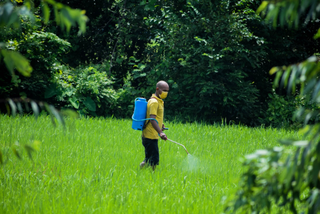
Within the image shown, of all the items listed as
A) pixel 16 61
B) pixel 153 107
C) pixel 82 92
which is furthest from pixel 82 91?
pixel 16 61

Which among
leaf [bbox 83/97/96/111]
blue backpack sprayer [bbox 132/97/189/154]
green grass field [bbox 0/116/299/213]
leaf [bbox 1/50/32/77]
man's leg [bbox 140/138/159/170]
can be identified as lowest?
green grass field [bbox 0/116/299/213]

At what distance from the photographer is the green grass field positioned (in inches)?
135

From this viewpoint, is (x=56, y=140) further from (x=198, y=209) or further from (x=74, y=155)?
(x=198, y=209)

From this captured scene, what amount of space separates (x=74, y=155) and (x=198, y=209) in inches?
104

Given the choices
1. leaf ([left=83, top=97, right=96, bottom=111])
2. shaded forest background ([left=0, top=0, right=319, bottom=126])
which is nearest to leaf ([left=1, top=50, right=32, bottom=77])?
shaded forest background ([left=0, top=0, right=319, bottom=126])

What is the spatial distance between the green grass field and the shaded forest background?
8.03ft

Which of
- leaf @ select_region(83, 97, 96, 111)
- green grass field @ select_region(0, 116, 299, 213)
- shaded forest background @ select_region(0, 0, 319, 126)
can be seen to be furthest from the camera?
leaf @ select_region(83, 97, 96, 111)

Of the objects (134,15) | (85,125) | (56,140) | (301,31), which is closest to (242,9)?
(301,31)

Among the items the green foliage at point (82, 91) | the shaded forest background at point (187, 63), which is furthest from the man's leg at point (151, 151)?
the green foliage at point (82, 91)

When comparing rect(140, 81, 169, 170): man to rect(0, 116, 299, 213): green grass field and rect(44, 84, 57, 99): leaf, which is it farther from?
rect(44, 84, 57, 99): leaf

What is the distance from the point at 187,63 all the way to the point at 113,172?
6252 mm

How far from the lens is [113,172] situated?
452cm

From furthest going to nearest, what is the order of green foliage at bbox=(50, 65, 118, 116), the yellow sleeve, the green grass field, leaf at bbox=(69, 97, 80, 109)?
leaf at bbox=(69, 97, 80, 109)
green foliage at bbox=(50, 65, 118, 116)
the yellow sleeve
the green grass field

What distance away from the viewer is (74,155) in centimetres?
535
